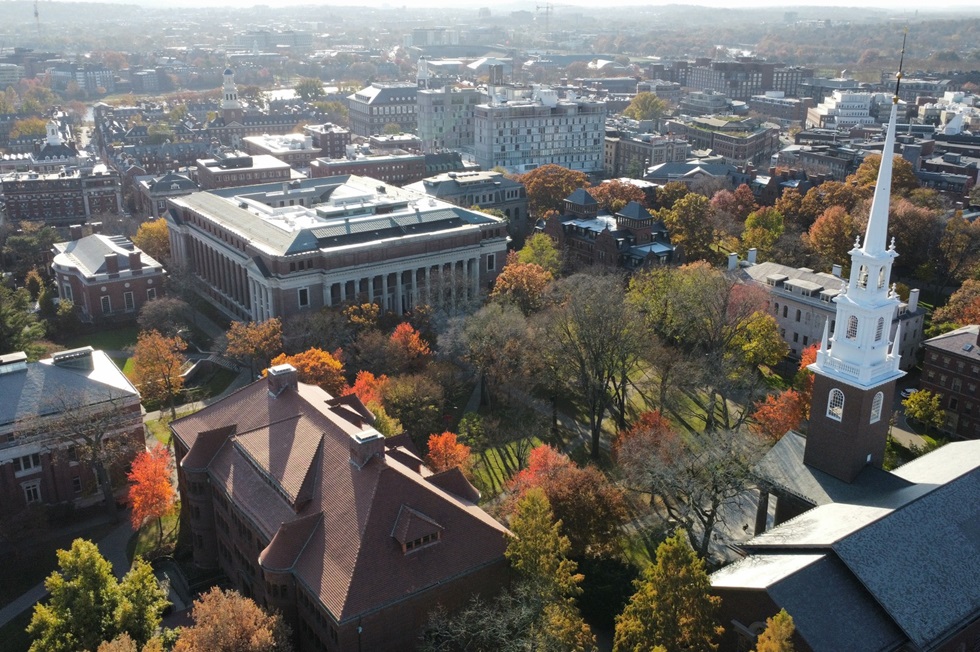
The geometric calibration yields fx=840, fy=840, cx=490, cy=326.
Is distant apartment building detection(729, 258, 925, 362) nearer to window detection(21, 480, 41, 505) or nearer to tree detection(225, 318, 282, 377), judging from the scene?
tree detection(225, 318, 282, 377)

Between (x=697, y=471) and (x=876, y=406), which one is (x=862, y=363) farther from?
(x=697, y=471)

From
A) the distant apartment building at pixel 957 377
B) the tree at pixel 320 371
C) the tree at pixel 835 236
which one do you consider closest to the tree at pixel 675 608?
the tree at pixel 320 371

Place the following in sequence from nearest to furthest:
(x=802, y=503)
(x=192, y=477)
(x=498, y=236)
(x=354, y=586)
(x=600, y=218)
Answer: (x=354, y=586) < (x=802, y=503) < (x=192, y=477) < (x=498, y=236) < (x=600, y=218)

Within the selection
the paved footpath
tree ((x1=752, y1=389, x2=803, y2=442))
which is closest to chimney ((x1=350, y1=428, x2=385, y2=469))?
the paved footpath

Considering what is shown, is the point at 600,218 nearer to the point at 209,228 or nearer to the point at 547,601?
the point at 209,228

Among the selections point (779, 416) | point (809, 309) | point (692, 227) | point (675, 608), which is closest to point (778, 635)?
point (675, 608)

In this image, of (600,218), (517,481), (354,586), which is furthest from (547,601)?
(600,218)
